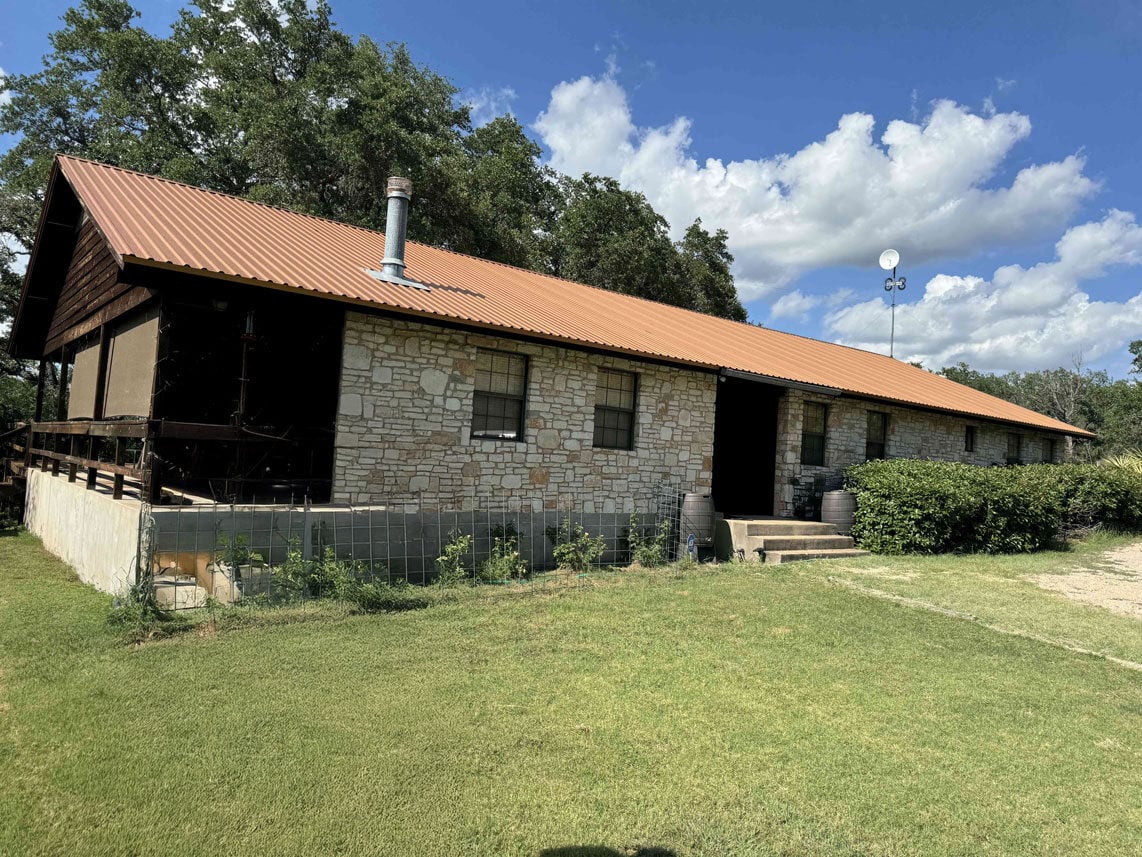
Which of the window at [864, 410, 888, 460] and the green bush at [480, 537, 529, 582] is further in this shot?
the window at [864, 410, 888, 460]

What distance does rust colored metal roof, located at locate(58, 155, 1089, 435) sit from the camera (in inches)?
332

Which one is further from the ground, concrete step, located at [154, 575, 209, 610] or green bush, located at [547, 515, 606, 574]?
green bush, located at [547, 515, 606, 574]

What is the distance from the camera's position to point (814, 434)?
1475cm

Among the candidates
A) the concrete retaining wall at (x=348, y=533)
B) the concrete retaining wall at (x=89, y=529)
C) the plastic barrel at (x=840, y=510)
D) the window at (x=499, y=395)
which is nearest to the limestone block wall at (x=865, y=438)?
the plastic barrel at (x=840, y=510)

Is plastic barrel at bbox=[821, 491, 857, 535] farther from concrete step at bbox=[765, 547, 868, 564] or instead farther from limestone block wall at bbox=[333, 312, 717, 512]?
limestone block wall at bbox=[333, 312, 717, 512]

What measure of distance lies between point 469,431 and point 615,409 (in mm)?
2814

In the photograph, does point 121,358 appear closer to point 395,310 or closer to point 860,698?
point 395,310

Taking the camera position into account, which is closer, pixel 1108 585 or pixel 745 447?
pixel 1108 585

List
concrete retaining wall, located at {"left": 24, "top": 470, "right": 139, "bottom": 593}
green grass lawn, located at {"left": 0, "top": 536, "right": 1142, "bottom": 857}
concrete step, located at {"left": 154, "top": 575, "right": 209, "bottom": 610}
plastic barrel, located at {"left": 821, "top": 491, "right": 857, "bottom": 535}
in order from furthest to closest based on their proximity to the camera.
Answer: plastic barrel, located at {"left": 821, "top": 491, "right": 857, "bottom": 535}
concrete retaining wall, located at {"left": 24, "top": 470, "right": 139, "bottom": 593}
concrete step, located at {"left": 154, "top": 575, "right": 209, "bottom": 610}
green grass lawn, located at {"left": 0, "top": 536, "right": 1142, "bottom": 857}

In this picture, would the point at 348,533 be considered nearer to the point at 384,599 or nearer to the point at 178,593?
the point at 384,599

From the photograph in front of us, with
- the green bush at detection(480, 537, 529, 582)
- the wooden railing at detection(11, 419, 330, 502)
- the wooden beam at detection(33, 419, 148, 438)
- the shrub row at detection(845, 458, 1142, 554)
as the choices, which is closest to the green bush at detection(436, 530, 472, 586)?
the green bush at detection(480, 537, 529, 582)

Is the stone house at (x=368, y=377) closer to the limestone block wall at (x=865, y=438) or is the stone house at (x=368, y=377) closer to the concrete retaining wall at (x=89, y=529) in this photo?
the limestone block wall at (x=865, y=438)

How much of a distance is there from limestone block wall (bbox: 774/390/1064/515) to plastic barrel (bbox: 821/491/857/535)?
92 centimetres

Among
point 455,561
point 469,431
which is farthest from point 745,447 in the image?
point 455,561
